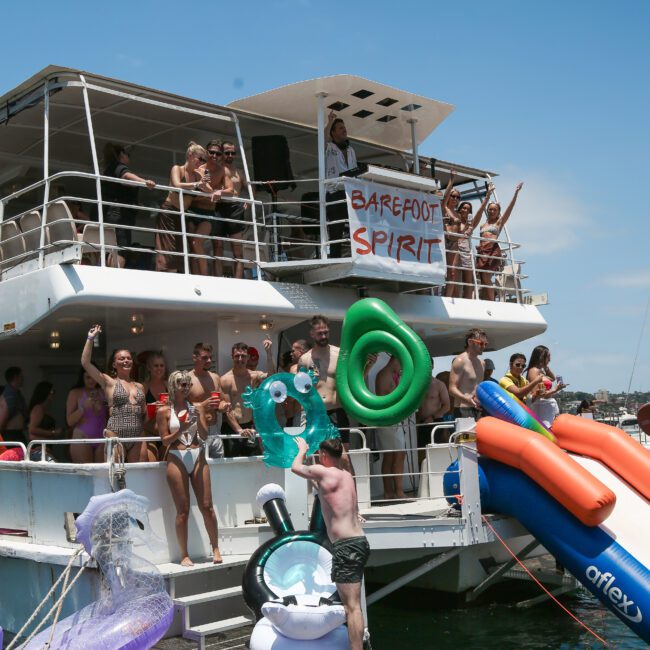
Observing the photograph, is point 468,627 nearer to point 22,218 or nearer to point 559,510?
point 559,510

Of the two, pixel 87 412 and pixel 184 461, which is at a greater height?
pixel 87 412

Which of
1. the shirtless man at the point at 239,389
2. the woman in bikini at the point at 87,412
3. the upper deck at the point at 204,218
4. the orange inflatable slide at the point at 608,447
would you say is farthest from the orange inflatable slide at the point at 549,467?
the woman in bikini at the point at 87,412

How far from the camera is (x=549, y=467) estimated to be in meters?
8.13

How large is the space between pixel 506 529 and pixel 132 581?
3653 millimetres

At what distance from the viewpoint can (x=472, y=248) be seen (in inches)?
512

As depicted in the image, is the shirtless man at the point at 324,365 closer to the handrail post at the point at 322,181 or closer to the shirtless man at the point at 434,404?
the handrail post at the point at 322,181

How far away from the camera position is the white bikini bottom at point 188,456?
8219 millimetres

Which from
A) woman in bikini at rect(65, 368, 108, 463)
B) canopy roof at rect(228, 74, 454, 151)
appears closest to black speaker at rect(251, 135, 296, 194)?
canopy roof at rect(228, 74, 454, 151)

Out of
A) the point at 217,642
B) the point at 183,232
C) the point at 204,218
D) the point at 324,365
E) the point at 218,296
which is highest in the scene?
the point at 204,218

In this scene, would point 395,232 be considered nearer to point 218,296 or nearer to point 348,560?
point 218,296

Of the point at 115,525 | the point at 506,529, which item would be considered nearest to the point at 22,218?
the point at 115,525

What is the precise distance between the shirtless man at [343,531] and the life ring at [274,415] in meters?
0.77

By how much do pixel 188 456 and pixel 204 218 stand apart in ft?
10.4

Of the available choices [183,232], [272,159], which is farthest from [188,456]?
[272,159]
